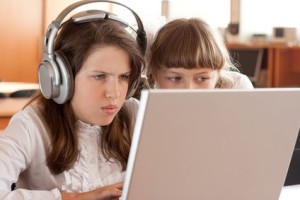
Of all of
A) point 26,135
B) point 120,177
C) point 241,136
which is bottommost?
point 120,177

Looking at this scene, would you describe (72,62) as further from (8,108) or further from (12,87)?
(12,87)

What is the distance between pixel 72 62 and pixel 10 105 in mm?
1062

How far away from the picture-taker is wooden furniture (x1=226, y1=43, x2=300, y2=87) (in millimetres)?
3664

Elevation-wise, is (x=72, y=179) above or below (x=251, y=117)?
below

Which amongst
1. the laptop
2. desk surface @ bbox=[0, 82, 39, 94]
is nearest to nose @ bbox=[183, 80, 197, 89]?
the laptop

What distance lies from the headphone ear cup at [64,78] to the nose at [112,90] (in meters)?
0.08

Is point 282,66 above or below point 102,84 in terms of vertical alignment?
below

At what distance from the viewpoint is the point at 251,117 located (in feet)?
2.23

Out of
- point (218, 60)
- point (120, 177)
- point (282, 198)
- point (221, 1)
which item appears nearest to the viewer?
point (282, 198)

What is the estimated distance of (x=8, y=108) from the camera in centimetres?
195

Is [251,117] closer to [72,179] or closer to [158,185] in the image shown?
[158,185]

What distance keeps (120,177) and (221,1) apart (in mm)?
3273

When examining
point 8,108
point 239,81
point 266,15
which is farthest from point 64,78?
point 266,15

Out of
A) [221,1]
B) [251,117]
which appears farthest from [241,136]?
[221,1]
